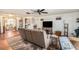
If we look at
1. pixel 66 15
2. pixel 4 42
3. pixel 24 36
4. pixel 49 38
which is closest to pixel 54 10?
pixel 66 15

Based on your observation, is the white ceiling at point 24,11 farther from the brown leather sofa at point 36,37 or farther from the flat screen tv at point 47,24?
the brown leather sofa at point 36,37

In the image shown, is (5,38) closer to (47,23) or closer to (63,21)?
(47,23)

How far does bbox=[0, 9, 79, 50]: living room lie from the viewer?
2666mm

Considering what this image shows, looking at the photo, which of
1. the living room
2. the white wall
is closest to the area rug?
the living room

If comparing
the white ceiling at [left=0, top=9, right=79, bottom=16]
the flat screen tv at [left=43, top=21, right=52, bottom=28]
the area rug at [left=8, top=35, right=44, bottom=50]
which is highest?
the white ceiling at [left=0, top=9, right=79, bottom=16]

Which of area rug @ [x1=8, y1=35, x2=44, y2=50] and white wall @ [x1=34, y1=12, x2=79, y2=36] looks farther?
area rug @ [x1=8, y1=35, x2=44, y2=50]

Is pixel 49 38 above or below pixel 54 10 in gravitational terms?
below

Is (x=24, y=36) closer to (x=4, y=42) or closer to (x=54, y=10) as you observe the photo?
(x=4, y=42)

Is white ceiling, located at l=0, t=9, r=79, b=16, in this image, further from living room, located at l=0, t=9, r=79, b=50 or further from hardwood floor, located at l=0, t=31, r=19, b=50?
hardwood floor, located at l=0, t=31, r=19, b=50

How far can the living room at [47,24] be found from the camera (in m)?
2.67
